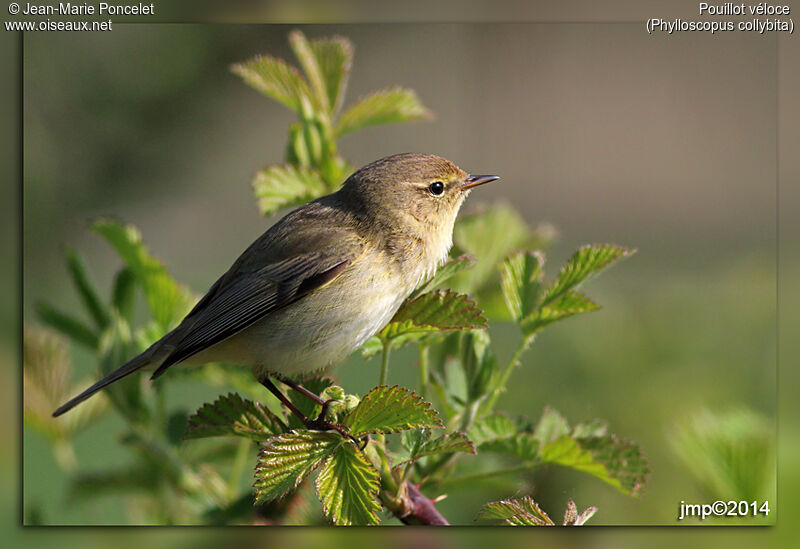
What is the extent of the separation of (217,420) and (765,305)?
158 centimetres

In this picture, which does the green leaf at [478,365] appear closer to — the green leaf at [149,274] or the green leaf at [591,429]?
the green leaf at [591,429]

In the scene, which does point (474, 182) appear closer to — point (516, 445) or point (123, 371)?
point (516, 445)

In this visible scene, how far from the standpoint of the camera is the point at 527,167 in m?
5.99

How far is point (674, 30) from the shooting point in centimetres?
262

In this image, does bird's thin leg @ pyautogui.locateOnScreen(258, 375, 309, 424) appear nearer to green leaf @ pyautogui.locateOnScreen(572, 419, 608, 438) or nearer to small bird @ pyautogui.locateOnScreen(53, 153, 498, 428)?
small bird @ pyautogui.locateOnScreen(53, 153, 498, 428)

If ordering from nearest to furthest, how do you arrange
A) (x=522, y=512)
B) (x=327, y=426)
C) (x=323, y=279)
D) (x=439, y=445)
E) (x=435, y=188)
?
(x=522, y=512) → (x=439, y=445) → (x=327, y=426) → (x=323, y=279) → (x=435, y=188)

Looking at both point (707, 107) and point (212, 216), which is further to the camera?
point (707, 107)

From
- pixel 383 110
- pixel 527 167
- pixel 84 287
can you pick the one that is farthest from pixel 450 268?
pixel 527 167

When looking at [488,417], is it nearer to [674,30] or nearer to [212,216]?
[674,30]

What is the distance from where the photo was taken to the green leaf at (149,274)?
1.96m

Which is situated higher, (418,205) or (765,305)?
(418,205)

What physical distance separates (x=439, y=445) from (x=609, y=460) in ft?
1.49

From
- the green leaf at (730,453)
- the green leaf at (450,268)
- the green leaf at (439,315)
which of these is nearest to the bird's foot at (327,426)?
the green leaf at (439,315)

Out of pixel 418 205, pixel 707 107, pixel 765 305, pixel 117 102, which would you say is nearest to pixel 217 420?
pixel 418 205
